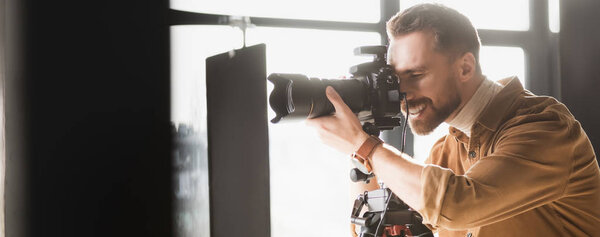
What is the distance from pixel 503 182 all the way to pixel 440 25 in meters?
0.43

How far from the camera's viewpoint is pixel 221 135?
3.34 ft

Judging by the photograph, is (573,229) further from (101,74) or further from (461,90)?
(101,74)

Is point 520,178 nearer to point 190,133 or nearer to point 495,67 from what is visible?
point 190,133

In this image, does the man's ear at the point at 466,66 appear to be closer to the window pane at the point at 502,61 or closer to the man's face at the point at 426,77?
the man's face at the point at 426,77

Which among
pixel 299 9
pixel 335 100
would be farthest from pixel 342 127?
pixel 299 9

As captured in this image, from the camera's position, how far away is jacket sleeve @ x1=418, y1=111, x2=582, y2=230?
3.37 ft

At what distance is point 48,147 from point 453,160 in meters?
1.03

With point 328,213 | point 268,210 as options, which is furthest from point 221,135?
point 328,213

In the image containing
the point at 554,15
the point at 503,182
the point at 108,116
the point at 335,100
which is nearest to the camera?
the point at 503,182

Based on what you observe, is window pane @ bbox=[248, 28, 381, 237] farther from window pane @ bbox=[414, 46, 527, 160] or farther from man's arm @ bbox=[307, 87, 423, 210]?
man's arm @ bbox=[307, 87, 423, 210]

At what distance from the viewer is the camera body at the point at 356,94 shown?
3.56ft

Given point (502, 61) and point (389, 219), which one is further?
point (502, 61)

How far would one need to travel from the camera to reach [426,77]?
→ 1.29 meters

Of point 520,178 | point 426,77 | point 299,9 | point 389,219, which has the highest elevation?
point 299,9
